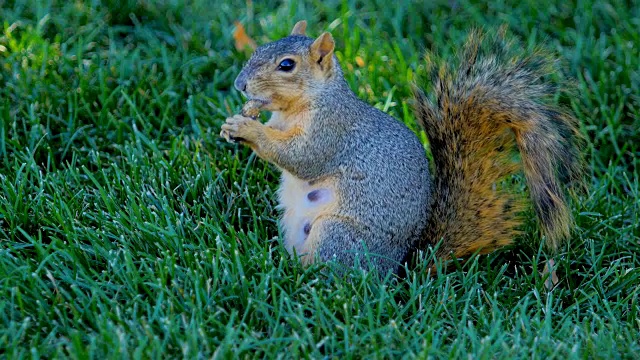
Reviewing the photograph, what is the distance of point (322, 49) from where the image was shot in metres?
2.65

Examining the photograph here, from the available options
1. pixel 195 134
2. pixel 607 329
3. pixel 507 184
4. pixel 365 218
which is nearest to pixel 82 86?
pixel 195 134

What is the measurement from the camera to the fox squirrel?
2.56 m

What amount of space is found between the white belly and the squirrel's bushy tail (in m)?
0.34

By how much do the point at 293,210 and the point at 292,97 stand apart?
338mm

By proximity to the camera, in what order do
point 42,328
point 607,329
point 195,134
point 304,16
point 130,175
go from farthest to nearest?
1. point 304,16
2. point 195,134
3. point 130,175
4. point 607,329
5. point 42,328

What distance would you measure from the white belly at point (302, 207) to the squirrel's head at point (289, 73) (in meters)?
0.24

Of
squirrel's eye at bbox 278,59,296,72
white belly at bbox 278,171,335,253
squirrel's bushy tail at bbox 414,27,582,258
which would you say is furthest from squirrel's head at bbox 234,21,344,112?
squirrel's bushy tail at bbox 414,27,582,258

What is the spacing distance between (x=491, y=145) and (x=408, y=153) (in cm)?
26

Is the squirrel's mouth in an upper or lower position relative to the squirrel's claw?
upper

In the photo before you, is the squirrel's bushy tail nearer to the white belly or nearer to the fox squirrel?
the fox squirrel

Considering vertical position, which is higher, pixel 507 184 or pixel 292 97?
pixel 292 97

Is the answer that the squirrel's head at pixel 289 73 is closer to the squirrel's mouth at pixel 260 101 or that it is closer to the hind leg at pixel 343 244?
the squirrel's mouth at pixel 260 101

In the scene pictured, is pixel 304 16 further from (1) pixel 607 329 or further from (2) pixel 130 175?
(1) pixel 607 329

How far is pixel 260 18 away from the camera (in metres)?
4.08
